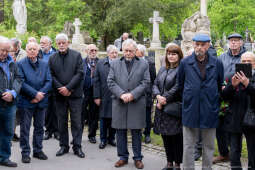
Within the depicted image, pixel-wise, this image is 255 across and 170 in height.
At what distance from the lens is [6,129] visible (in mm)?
5645

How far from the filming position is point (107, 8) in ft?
86.8

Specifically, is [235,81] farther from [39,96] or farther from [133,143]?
[39,96]

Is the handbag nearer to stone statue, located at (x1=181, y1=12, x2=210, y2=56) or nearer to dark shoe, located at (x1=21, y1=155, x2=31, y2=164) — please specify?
dark shoe, located at (x1=21, y1=155, x2=31, y2=164)

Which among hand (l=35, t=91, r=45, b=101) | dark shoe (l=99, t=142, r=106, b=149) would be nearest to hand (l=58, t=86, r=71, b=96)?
hand (l=35, t=91, r=45, b=101)

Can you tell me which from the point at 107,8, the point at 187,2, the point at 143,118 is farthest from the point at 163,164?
the point at 187,2

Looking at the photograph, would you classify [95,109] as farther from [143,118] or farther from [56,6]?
[56,6]

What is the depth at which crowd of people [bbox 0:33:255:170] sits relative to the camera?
4648mm

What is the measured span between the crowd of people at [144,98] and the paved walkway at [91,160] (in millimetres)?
161

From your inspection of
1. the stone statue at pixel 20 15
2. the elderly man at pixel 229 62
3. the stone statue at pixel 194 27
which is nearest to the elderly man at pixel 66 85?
the elderly man at pixel 229 62

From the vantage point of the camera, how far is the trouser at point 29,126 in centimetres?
595

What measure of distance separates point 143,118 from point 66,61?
1782 mm

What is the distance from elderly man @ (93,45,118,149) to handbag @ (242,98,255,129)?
308 cm

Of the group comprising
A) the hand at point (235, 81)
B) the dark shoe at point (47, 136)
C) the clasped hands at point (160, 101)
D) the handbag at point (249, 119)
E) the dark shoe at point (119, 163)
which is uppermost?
the hand at point (235, 81)

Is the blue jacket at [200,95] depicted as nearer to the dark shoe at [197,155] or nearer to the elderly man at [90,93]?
the dark shoe at [197,155]
